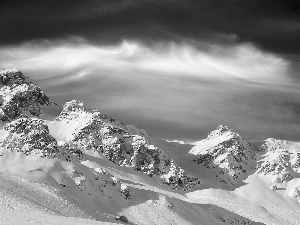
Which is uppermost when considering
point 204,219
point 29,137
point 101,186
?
point 29,137

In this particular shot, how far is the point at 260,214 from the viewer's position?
192m

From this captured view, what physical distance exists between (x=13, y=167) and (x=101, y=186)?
81.8 feet

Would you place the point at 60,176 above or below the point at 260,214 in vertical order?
above

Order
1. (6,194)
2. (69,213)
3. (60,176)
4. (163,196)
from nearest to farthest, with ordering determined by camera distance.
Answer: (6,194), (69,213), (60,176), (163,196)

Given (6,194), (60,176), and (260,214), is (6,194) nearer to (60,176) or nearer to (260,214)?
(60,176)

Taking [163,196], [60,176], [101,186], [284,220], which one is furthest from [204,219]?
[284,220]

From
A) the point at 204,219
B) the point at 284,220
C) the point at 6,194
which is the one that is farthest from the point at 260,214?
the point at 6,194

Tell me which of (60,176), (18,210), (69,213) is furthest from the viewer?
(60,176)

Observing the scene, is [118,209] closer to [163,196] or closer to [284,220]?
[163,196]

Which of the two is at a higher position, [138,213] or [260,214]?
[138,213]

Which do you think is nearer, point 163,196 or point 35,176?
point 35,176

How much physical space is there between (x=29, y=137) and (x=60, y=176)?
22.4 m

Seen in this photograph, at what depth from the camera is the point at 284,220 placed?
195 m

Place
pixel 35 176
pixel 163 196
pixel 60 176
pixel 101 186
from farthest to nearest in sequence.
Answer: pixel 163 196 → pixel 101 186 → pixel 60 176 → pixel 35 176
